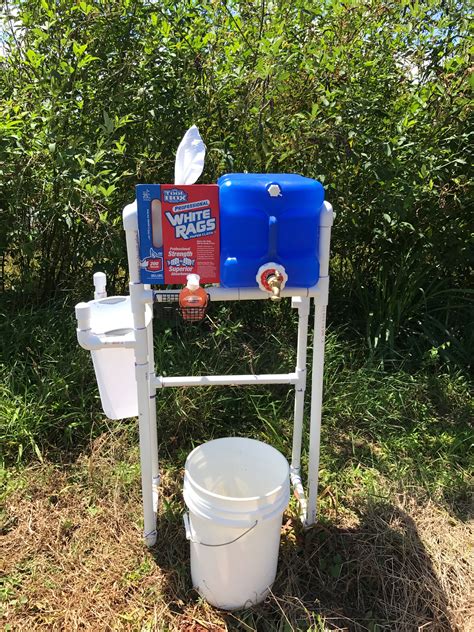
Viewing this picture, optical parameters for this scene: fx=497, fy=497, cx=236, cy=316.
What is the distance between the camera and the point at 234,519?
61.0 inches

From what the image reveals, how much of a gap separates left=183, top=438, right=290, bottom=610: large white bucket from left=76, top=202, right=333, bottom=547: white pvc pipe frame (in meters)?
0.18

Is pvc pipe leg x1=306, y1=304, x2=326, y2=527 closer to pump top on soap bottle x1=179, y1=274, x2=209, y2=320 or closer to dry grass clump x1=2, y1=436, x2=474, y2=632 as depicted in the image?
dry grass clump x1=2, y1=436, x2=474, y2=632

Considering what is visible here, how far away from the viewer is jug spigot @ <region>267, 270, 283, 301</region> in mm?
1519

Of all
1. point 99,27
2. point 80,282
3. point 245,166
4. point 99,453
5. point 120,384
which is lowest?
point 99,453

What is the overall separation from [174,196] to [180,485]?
4.44 ft

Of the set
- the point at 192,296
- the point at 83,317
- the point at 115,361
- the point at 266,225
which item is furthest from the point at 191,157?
the point at 115,361

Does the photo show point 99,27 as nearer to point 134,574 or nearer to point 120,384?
point 120,384

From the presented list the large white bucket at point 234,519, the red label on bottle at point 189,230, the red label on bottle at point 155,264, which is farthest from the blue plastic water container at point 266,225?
the large white bucket at point 234,519

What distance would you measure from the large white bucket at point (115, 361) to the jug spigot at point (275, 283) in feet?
1.61

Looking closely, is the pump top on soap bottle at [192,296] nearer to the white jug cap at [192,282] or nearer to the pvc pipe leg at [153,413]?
the white jug cap at [192,282]

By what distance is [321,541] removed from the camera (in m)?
1.96

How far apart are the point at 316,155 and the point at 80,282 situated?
4.95 ft

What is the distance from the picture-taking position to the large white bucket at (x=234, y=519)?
1.56 m

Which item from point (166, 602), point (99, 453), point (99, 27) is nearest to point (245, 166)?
point (99, 27)
